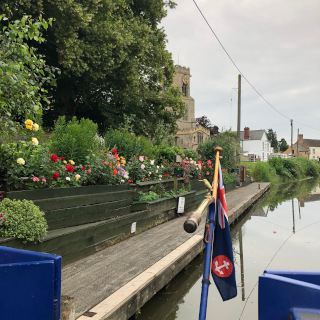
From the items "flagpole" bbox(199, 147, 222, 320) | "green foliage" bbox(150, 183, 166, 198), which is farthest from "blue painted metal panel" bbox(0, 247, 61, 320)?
"green foliage" bbox(150, 183, 166, 198)

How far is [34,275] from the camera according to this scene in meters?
1.84

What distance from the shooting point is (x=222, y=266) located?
8.86 ft

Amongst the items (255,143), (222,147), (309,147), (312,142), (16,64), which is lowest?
(222,147)

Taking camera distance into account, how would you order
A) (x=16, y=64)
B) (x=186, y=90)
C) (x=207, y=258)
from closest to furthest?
(x=207, y=258)
(x=16, y=64)
(x=186, y=90)

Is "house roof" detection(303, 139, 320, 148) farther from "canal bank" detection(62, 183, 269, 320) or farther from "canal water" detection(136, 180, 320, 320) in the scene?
"canal bank" detection(62, 183, 269, 320)

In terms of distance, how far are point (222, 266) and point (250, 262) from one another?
13.9 ft

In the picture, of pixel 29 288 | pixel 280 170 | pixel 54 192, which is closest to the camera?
pixel 29 288

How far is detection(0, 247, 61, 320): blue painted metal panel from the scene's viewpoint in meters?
1.83

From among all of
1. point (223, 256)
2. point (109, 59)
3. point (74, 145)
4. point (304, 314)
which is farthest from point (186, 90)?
point (304, 314)

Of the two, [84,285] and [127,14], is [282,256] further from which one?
[127,14]

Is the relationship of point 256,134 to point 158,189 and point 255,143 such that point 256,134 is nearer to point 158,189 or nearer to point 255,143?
point 255,143

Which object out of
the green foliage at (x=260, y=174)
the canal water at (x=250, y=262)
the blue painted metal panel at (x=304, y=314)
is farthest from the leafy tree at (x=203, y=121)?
the blue painted metal panel at (x=304, y=314)

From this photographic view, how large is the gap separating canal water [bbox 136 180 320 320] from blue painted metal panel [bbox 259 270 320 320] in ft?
8.98

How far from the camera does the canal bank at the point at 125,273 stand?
10.7 ft
